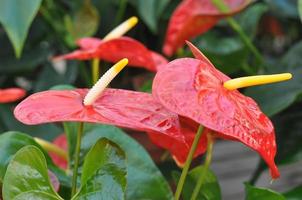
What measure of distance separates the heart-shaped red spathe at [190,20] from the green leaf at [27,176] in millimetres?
329

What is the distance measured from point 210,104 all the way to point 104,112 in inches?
2.4

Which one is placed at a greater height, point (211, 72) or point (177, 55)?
point (211, 72)

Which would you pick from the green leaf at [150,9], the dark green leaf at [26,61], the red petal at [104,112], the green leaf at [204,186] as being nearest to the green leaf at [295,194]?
the green leaf at [204,186]

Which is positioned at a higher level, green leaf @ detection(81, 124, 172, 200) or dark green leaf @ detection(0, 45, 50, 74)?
green leaf @ detection(81, 124, 172, 200)

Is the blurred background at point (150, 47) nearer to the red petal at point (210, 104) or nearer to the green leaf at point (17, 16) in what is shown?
the green leaf at point (17, 16)

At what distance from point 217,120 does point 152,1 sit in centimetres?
46

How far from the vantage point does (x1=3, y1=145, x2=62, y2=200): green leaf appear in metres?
0.34

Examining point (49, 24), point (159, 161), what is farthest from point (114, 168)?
point (49, 24)

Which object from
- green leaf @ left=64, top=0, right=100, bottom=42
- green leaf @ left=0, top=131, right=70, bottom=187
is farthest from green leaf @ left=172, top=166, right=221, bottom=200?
green leaf @ left=64, top=0, right=100, bottom=42

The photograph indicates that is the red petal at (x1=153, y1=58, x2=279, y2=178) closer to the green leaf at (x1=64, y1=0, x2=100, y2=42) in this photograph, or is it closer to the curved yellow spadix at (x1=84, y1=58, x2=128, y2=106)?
the curved yellow spadix at (x1=84, y1=58, x2=128, y2=106)

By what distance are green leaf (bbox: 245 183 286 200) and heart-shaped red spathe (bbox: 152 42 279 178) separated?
2.5 inches

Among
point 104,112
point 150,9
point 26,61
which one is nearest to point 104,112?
point 104,112

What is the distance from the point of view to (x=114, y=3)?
0.89 meters

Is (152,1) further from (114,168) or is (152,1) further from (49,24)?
(114,168)
